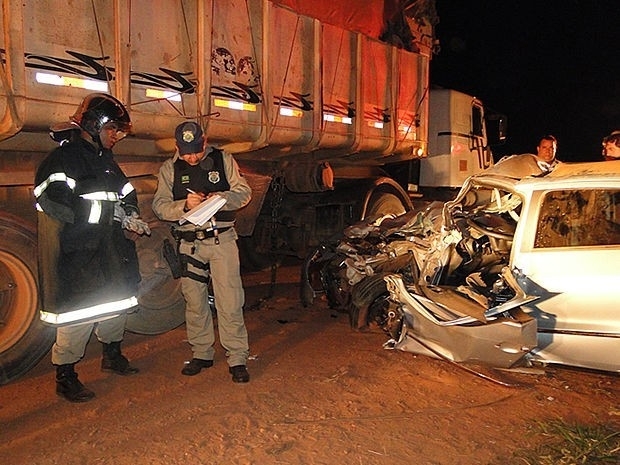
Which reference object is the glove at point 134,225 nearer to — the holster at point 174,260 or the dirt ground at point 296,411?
the holster at point 174,260

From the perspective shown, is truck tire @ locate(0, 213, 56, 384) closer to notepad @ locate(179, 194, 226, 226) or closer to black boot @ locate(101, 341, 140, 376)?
black boot @ locate(101, 341, 140, 376)

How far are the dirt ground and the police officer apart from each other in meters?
0.42

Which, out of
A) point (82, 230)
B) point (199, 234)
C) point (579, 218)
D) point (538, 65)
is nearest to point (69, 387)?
point (82, 230)

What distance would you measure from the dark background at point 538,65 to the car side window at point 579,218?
2469 cm

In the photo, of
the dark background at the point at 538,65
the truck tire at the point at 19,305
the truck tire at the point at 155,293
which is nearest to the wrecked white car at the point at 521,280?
the truck tire at the point at 155,293

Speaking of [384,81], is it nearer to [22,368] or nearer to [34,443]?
[22,368]

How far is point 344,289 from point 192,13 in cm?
270

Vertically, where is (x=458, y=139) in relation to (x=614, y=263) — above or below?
above

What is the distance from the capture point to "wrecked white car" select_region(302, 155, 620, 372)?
3801 millimetres

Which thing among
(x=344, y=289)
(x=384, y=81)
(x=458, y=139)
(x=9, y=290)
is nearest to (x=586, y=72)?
(x=458, y=139)

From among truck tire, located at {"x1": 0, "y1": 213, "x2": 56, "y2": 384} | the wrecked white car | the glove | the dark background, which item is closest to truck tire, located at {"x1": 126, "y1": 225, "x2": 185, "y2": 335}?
truck tire, located at {"x1": 0, "y1": 213, "x2": 56, "y2": 384}

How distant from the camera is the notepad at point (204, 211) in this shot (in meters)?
4.02

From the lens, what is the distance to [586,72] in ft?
97.6

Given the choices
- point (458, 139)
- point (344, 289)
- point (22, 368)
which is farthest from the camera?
point (458, 139)
